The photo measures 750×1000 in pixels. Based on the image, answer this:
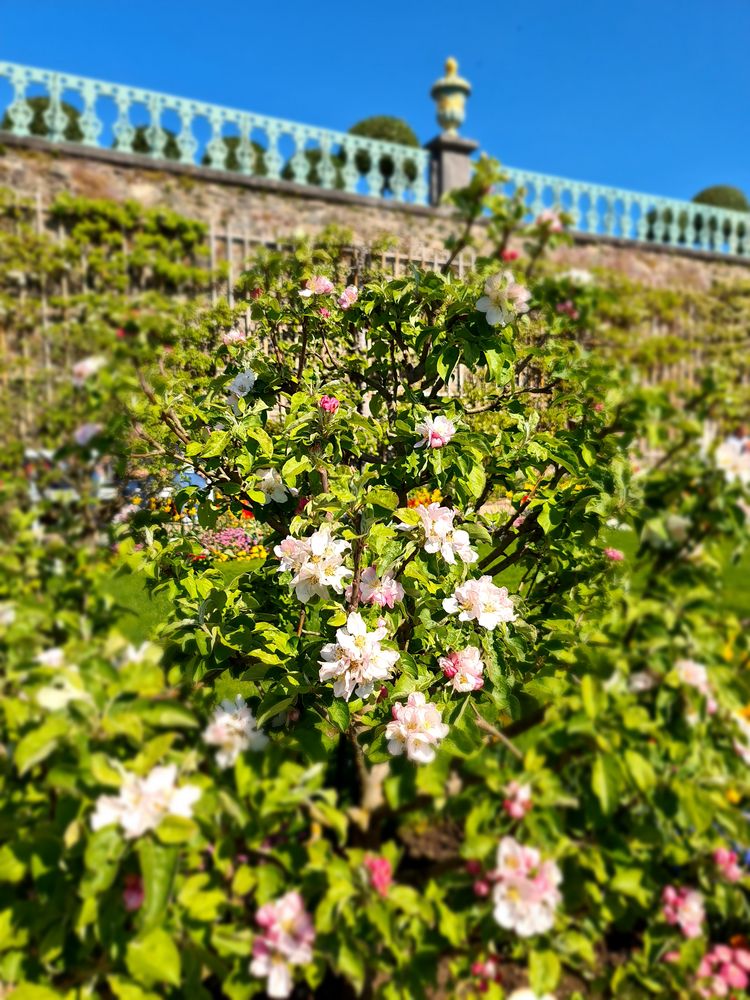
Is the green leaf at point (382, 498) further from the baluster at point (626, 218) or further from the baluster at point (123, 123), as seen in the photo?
the baluster at point (626, 218)

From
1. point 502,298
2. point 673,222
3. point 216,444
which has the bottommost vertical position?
point 216,444

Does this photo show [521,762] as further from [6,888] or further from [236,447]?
[236,447]

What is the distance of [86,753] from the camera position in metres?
0.93

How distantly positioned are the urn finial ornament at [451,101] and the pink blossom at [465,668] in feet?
36.2

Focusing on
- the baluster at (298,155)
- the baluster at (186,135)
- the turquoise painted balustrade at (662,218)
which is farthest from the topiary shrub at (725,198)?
the baluster at (186,135)

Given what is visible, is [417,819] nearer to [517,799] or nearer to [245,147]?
[517,799]

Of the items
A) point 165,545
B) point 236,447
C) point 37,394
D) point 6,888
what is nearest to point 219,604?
point 165,545

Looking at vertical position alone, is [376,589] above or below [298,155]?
below

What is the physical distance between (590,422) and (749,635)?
3.10ft

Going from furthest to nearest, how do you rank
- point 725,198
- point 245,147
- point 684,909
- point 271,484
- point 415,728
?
point 725,198, point 245,147, point 271,484, point 415,728, point 684,909

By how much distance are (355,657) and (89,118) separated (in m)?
9.22

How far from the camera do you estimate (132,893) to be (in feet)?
3.07

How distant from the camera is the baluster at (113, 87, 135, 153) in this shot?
28.2 feet

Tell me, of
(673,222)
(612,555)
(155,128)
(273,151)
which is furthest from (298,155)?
(612,555)
